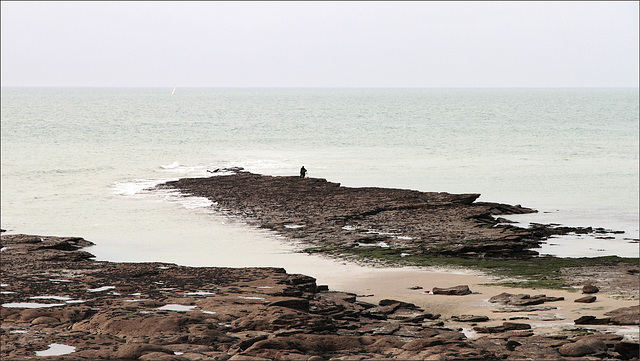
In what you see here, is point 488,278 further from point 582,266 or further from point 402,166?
point 402,166

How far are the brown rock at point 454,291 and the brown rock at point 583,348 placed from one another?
6.11 m

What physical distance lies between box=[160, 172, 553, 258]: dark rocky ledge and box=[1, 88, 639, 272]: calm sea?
1412mm

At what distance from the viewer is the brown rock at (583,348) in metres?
14.3

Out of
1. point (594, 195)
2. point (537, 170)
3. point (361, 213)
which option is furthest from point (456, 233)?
point (537, 170)

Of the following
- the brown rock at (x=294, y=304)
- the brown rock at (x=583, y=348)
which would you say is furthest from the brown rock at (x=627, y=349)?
the brown rock at (x=294, y=304)

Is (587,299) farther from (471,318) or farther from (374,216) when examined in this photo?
(374,216)

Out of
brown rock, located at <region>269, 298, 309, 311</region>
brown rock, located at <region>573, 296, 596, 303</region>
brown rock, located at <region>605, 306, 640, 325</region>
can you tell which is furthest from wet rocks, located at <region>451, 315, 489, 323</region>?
brown rock, located at <region>269, 298, 309, 311</region>

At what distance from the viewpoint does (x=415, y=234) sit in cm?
2961

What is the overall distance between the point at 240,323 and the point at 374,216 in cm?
1810

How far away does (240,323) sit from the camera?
627 inches

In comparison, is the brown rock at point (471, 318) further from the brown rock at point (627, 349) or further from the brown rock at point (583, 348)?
the brown rock at point (627, 349)

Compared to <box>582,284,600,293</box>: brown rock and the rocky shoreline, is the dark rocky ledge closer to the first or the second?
<box>582,284,600,293</box>: brown rock

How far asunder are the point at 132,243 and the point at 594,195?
2596 centimetres

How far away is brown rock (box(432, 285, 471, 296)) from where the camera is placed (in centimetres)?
2075
